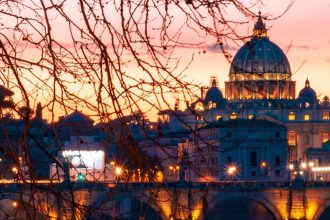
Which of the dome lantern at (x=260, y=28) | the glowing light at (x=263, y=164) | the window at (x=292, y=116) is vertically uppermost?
the window at (x=292, y=116)

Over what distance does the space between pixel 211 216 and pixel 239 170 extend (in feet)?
71.5

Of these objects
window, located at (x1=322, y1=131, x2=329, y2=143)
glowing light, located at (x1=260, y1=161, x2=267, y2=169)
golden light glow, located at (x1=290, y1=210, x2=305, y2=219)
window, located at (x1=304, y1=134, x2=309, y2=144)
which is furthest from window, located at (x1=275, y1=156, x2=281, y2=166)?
golden light glow, located at (x1=290, y1=210, x2=305, y2=219)

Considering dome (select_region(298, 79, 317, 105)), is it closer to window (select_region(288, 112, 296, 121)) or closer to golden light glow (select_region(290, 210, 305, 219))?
window (select_region(288, 112, 296, 121))

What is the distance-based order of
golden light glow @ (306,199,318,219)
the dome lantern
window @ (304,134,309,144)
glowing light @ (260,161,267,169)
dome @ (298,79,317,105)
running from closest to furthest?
the dome lantern < golden light glow @ (306,199,318,219) < glowing light @ (260,161,267,169) < window @ (304,134,309,144) < dome @ (298,79,317,105)

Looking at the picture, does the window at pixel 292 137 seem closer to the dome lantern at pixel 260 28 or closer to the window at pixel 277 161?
the window at pixel 277 161

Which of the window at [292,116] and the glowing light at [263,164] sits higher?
the window at [292,116]

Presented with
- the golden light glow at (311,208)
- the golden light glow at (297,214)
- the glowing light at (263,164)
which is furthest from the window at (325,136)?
the golden light glow at (297,214)

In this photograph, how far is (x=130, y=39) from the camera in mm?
6242

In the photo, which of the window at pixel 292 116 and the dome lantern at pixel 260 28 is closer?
the dome lantern at pixel 260 28

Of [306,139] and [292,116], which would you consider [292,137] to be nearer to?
[306,139]

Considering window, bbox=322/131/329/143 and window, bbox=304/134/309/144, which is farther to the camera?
window, bbox=322/131/329/143

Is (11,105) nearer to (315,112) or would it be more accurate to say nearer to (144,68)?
(144,68)

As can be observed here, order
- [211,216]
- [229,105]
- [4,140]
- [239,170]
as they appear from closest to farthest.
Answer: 1. [4,140]
2. [211,216]
3. [239,170]
4. [229,105]

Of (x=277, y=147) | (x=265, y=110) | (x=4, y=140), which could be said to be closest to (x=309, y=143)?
(x=265, y=110)
